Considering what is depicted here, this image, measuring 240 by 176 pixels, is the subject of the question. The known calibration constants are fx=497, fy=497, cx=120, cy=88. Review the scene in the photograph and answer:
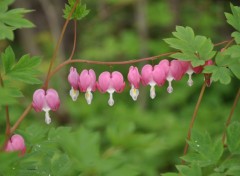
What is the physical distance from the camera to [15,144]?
1.58 metres

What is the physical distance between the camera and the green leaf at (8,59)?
5.24 ft

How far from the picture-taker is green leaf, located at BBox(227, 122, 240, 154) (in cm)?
165

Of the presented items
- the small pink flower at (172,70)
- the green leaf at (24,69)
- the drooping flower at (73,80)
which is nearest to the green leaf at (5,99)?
the green leaf at (24,69)

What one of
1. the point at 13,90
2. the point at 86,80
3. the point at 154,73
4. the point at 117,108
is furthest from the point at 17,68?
the point at 117,108

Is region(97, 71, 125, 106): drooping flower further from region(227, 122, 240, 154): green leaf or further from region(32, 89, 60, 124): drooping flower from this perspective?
region(227, 122, 240, 154): green leaf

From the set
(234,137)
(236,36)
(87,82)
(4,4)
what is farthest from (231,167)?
(4,4)

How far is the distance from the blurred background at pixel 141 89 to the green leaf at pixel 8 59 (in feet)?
5.21

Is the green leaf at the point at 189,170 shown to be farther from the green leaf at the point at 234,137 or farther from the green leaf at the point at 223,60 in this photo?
the green leaf at the point at 223,60

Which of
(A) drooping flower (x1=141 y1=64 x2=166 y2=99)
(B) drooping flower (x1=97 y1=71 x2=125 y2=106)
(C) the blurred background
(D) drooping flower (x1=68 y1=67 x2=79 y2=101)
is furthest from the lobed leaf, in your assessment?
(C) the blurred background

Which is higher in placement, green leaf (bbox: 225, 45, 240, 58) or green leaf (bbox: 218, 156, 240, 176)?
green leaf (bbox: 225, 45, 240, 58)

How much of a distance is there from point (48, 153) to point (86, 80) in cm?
28

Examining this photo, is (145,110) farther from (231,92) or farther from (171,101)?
(231,92)

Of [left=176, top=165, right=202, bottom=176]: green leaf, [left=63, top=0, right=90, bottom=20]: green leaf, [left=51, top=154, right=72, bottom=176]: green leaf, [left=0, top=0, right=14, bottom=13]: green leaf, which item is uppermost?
[left=0, top=0, right=14, bottom=13]: green leaf

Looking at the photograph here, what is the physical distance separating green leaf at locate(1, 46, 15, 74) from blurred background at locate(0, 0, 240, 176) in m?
1.59
